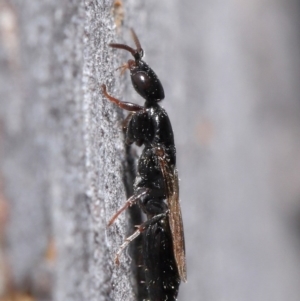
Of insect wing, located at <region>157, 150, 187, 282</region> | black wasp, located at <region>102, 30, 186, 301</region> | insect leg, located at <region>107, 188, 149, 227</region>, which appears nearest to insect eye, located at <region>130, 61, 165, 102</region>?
black wasp, located at <region>102, 30, 186, 301</region>

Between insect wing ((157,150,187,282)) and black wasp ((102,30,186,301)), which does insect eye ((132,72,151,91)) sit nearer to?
black wasp ((102,30,186,301))

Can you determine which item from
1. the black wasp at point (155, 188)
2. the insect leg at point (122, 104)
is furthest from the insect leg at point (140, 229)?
the insect leg at point (122, 104)

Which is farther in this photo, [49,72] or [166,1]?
[166,1]

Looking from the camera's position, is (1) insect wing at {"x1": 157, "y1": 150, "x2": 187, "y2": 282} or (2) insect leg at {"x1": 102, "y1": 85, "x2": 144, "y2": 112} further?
(1) insect wing at {"x1": 157, "y1": 150, "x2": 187, "y2": 282}

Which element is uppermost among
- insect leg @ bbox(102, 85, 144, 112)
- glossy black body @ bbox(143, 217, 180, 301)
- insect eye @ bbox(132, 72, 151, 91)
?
insect eye @ bbox(132, 72, 151, 91)

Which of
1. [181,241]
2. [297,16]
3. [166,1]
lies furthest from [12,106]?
[297,16]

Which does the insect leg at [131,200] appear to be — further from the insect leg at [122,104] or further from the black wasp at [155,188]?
the insect leg at [122,104]

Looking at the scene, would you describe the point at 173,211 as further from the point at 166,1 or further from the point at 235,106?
the point at 235,106
